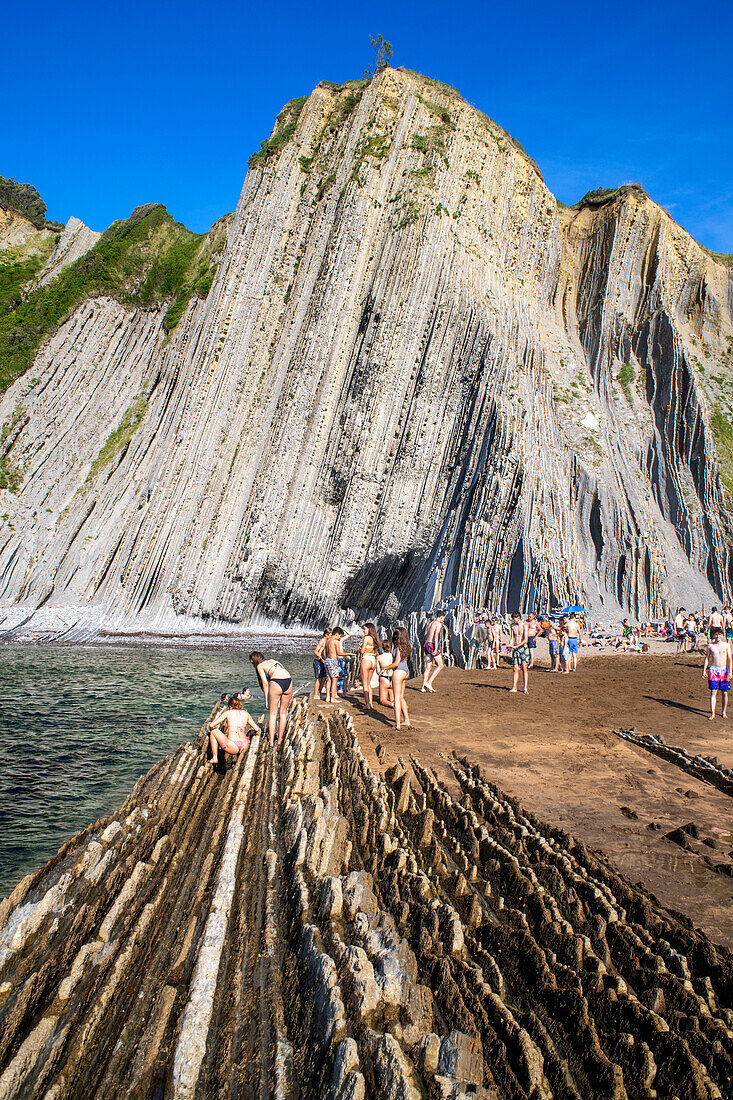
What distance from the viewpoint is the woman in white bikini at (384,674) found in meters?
12.8

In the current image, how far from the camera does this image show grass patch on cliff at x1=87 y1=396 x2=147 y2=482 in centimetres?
3569

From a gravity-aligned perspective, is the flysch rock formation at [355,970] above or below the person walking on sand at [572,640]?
below

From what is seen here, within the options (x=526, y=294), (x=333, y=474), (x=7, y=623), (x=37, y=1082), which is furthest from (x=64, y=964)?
(x=526, y=294)

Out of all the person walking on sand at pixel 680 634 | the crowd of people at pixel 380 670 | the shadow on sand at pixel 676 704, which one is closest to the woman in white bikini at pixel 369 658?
the crowd of people at pixel 380 670

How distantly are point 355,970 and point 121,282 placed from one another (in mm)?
44375

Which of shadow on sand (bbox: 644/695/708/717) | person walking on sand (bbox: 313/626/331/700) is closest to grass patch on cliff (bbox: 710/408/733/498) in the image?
shadow on sand (bbox: 644/695/708/717)

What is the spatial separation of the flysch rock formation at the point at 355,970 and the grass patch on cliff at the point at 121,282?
38.1 m

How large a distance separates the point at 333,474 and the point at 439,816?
26243 mm

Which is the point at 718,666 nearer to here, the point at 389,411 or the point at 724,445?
the point at 389,411

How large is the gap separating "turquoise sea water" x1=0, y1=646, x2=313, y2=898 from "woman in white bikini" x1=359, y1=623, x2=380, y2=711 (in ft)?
8.83

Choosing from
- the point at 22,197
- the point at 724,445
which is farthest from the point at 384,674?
the point at 22,197

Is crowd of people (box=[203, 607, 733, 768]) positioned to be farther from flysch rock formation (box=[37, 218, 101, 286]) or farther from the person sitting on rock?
flysch rock formation (box=[37, 218, 101, 286])

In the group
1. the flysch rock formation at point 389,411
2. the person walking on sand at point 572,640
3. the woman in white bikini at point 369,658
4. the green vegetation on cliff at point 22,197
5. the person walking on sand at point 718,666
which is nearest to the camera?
the person walking on sand at point 718,666

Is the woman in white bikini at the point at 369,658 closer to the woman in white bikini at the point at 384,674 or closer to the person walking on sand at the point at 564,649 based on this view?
the woman in white bikini at the point at 384,674
